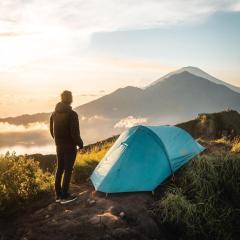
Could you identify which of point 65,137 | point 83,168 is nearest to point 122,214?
point 65,137

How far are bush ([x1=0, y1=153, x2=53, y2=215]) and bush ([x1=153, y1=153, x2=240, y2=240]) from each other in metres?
3.85

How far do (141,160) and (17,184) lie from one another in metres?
3.60

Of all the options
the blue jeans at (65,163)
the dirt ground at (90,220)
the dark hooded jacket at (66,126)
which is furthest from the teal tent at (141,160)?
the dark hooded jacket at (66,126)

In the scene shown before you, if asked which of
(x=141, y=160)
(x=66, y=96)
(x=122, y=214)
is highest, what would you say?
(x=66, y=96)

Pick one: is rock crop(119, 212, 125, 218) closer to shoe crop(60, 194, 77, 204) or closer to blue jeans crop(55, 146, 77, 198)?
shoe crop(60, 194, 77, 204)

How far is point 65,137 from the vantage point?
465 inches

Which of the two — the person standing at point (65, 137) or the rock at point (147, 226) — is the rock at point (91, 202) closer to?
the person standing at point (65, 137)

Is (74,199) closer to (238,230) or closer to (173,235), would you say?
(173,235)

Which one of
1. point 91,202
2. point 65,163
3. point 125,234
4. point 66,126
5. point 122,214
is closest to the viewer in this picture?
point 125,234

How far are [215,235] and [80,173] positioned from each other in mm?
5686

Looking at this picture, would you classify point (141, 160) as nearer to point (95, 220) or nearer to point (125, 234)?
point (95, 220)

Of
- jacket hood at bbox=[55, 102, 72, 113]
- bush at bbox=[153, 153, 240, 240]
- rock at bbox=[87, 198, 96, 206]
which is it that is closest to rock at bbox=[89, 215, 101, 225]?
rock at bbox=[87, 198, 96, 206]

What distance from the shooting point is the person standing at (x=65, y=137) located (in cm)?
1161

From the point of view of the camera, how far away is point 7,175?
12367 mm
